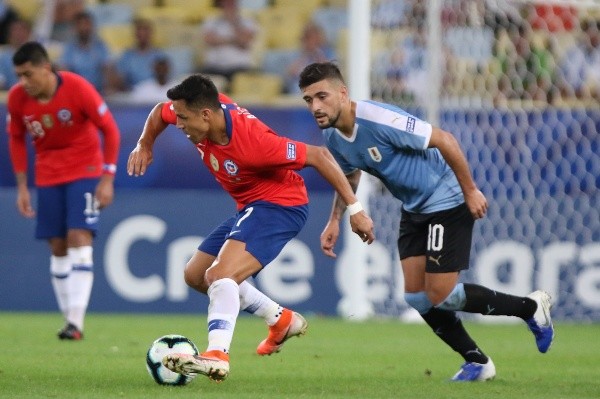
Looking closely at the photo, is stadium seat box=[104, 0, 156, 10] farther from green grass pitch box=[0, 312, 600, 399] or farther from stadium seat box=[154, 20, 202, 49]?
green grass pitch box=[0, 312, 600, 399]

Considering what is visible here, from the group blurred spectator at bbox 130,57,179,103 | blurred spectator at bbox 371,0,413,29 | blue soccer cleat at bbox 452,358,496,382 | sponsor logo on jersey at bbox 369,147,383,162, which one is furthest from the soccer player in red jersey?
blurred spectator at bbox 130,57,179,103

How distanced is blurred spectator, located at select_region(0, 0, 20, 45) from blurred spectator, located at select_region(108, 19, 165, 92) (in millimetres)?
1632

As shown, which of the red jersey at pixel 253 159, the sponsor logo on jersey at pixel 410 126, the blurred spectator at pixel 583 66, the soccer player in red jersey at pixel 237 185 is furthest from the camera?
the blurred spectator at pixel 583 66

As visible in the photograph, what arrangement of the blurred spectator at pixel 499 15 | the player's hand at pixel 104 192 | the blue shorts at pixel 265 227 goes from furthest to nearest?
1. the blurred spectator at pixel 499 15
2. the player's hand at pixel 104 192
3. the blue shorts at pixel 265 227

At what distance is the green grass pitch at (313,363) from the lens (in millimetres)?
6344

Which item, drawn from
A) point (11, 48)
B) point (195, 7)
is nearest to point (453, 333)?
point (11, 48)

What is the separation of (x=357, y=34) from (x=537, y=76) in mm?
2158

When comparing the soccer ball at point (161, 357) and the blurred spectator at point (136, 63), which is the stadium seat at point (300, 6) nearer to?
the blurred spectator at point (136, 63)

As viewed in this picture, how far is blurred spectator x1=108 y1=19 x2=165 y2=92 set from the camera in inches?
584

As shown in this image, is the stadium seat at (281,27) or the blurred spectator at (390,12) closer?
the blurred spectator at (390,12)

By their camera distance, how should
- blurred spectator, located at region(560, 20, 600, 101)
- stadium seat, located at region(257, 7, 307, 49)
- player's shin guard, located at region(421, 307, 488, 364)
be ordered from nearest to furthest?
1. player's shin guard, located at region(421, 307, 488, 364)
2. blurred spectator, located at region(560, 20, 600, 101)
3. stadium seat, located at region(257, 7, 307, 49)

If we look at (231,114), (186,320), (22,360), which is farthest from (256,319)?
(231,114)

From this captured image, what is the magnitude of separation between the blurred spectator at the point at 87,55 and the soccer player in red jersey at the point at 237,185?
25.2 feet

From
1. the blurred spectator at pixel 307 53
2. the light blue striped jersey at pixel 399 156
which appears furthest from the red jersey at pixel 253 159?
the blurred spectator at pixel 307 53
